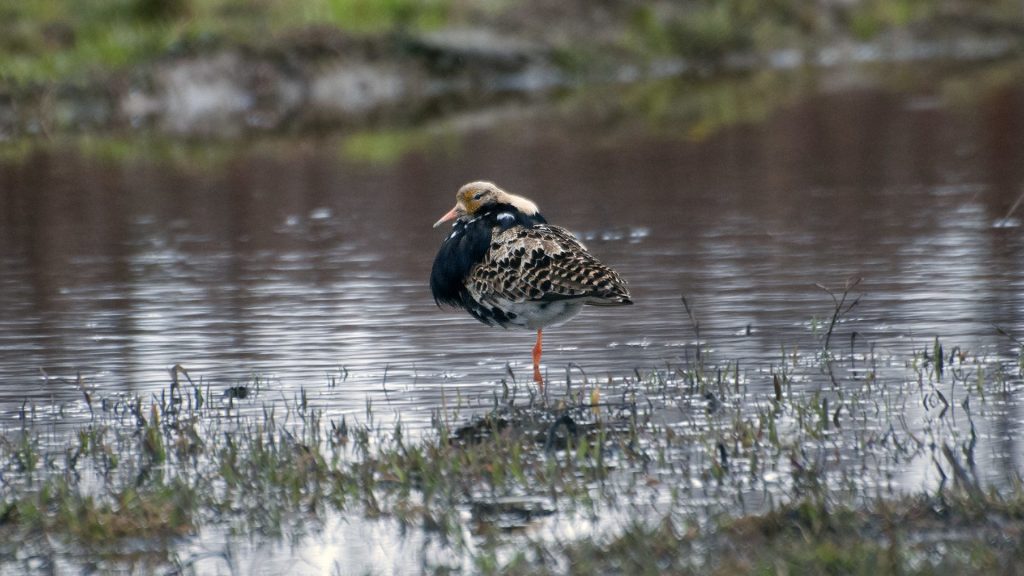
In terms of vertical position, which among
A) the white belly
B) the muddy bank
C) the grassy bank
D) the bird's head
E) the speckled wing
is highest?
the grassy bank

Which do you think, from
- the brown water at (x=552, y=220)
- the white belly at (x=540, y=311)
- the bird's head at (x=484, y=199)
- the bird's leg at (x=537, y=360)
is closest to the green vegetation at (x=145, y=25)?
the brown water at (x=552, y=220)

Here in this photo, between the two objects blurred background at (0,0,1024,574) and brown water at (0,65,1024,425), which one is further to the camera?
brown water at (0,65,1024,425)

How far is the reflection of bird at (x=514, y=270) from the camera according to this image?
9102 millimetres

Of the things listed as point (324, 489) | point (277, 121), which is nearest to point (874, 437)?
point (324, 489)

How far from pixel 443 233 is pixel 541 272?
23.0ft

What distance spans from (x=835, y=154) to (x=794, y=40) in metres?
19.5

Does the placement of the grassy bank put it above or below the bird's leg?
above

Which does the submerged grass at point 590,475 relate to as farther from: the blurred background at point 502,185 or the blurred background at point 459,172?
the blurred background at point 459,172

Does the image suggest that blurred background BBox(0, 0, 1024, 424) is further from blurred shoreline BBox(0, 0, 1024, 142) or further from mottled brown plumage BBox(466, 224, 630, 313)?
mottled brown plumage BBox(466, 224, 630, 313)

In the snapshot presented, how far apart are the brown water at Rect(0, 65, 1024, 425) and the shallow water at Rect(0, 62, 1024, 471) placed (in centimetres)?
4

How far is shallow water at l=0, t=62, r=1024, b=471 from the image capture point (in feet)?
33.1

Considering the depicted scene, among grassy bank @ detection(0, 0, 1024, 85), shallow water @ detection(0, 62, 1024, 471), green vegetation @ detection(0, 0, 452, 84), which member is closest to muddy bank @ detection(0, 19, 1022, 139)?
grassy bank @ detection(0, 0, 1024, 85)

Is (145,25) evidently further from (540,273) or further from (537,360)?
(540,273)

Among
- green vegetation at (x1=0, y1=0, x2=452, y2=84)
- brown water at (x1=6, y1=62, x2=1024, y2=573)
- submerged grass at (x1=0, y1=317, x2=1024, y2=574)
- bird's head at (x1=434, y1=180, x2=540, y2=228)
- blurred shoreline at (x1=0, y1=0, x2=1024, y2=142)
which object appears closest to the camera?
submerged grass at (x1=0, y1=317, x2=1024, y2=574)
